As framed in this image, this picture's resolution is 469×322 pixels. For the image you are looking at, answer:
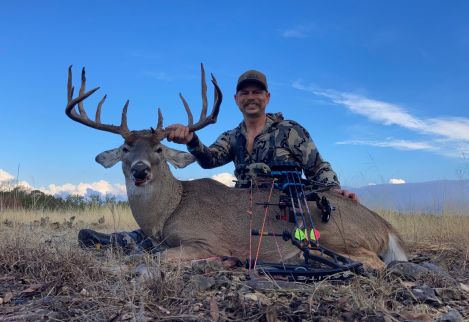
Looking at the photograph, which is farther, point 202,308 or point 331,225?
point 331,225

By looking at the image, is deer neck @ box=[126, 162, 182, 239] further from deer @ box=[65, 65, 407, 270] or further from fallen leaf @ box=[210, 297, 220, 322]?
fallen leaf @ box=[210, 297, 220, 322]

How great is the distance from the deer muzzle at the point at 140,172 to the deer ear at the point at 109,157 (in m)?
0.70

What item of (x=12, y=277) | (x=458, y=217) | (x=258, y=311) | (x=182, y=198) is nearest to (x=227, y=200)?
(x=182, y=198)

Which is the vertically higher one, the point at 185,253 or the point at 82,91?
the point at 82,91

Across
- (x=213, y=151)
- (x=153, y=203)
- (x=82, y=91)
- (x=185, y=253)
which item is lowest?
(x=185, y=253)

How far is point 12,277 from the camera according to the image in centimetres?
375

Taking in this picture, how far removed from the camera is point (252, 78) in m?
6.68

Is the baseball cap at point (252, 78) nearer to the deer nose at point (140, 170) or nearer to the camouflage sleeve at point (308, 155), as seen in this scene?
the camouflage sleeve at point (308, 155)

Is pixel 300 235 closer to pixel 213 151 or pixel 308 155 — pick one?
pixel 308 155

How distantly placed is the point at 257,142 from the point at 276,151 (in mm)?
316

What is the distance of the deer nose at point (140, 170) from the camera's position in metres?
5.39

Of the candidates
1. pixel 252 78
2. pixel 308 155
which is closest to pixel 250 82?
pixel 252 78

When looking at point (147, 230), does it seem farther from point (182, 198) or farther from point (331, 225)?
point (331, 225)

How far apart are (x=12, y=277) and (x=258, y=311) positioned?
6.87 feet
